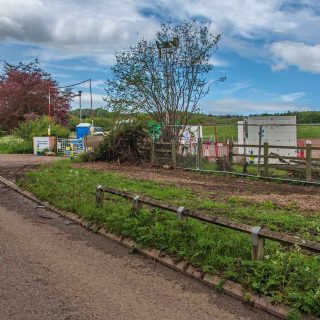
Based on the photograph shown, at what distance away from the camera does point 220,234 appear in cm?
698

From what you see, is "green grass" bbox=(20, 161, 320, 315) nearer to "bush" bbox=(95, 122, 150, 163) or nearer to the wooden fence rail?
the wooden fence rail

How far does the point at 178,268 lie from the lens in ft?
21.0

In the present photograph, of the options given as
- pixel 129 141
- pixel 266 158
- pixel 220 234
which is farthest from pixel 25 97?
pixel 220 234

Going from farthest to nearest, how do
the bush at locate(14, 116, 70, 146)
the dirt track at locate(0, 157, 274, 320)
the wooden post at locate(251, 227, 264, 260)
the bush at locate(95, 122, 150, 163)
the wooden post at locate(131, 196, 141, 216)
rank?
the bush at locate(14, 116, 70, 146) → the bush at locate(95, 122, 150, 163) → the wooden post at locate(131, 196, 141, 216) → the wooden post at locate(251, 227, 264, 260) → the dirt track at locate(0, 157, 274, 320)

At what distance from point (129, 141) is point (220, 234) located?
15.5 meters

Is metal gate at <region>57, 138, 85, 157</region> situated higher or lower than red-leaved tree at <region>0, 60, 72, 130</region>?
lower

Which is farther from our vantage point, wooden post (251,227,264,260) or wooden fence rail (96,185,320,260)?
wooden post (251,227,264,260)

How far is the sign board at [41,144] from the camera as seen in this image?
33188 mm

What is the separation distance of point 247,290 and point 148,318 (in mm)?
1278

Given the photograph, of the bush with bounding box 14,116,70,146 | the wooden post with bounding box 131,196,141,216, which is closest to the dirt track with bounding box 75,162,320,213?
the wooden post with bounding box 131,196,141,216

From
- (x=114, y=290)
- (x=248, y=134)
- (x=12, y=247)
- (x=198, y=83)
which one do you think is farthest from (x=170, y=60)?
(x=114, y=290)

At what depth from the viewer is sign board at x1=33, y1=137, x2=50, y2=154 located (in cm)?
3319

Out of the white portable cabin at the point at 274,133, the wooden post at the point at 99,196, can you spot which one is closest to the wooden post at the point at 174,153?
the white portable cabin at the point at 274,133

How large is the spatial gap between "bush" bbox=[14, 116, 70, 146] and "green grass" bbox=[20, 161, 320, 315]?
23.3 meters
